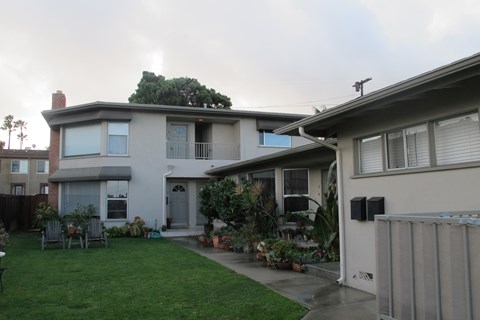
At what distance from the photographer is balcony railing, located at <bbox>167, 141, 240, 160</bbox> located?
20562 millimetres

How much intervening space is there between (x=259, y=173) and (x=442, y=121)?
34.6ft

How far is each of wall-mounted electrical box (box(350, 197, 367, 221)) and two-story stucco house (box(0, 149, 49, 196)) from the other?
37.8m

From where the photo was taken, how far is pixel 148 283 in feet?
25.8

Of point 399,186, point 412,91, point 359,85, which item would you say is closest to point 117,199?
point 399,186

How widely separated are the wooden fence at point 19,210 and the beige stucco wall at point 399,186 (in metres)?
17.7

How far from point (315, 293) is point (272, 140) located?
1513 cm

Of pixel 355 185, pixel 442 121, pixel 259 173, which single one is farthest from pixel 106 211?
pixel 442 121

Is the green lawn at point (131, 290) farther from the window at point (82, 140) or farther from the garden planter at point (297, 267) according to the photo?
the window at point (82, 140)

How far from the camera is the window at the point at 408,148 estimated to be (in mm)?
6105

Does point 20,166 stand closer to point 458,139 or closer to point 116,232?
point 116,232

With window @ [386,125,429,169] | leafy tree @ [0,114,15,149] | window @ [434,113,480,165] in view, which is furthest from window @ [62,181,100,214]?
leafy tree @ [0,114,15,149]

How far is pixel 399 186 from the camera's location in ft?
21.0

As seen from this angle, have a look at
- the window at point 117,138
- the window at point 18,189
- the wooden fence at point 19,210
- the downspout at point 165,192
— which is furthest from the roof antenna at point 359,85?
the window at point 18,189

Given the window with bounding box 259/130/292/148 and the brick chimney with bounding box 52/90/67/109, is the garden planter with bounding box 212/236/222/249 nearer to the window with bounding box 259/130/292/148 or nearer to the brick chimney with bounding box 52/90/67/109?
the window with bounding box 259/130/292/148
